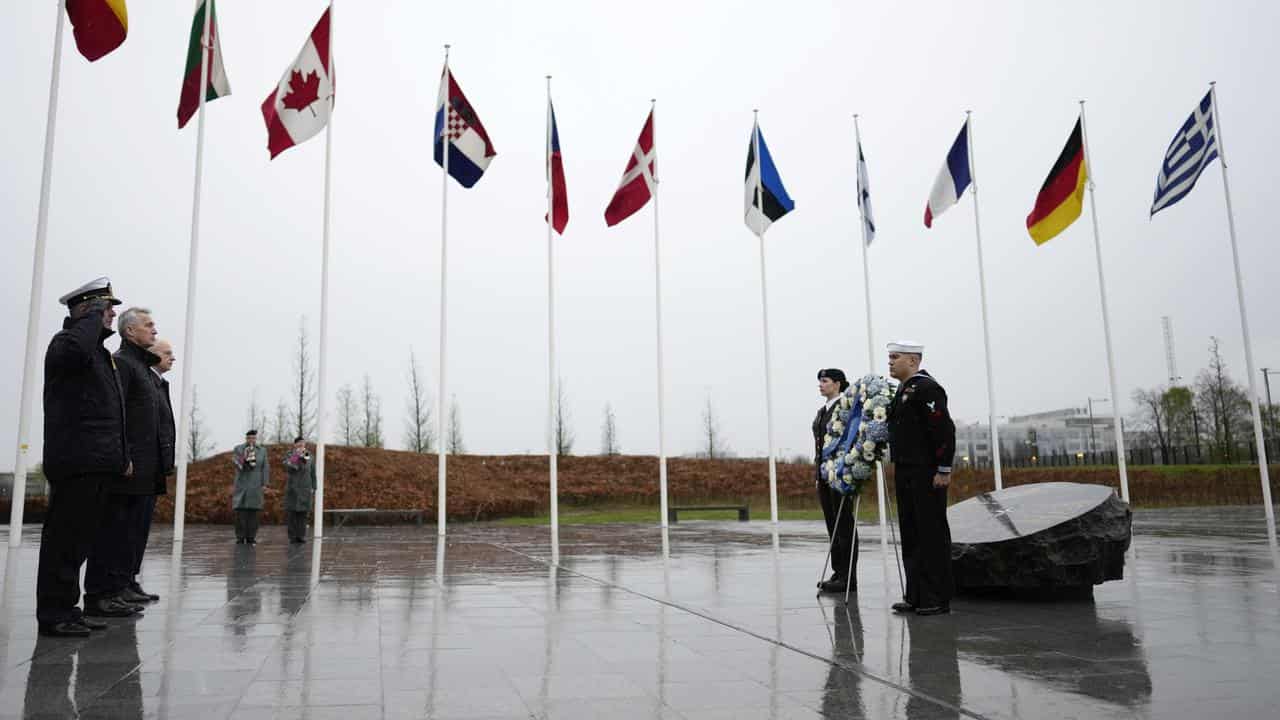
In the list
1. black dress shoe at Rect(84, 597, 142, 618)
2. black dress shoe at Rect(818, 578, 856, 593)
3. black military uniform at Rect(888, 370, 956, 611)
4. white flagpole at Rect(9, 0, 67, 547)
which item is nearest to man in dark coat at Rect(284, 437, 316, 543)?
white flagpole at Rect(9, 0, 67, 547)

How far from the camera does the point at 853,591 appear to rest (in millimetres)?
8305

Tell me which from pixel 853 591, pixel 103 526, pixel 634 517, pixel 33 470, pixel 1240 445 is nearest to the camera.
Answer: pixel 103 526

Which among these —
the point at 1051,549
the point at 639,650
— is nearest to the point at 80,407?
the point at 639,650

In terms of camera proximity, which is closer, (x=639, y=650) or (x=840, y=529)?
(x=639, y=650)

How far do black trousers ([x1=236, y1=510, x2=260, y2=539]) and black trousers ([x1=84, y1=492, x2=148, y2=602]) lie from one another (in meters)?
9.13

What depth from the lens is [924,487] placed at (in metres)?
6.97

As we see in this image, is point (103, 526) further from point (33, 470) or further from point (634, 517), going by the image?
point (33, 470)

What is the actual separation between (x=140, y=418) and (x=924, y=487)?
20.0 ft

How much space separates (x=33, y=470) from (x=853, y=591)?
165 ft

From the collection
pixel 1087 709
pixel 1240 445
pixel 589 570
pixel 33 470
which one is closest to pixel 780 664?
pixel 1087 709

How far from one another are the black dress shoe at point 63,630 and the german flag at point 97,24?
31.4 ft

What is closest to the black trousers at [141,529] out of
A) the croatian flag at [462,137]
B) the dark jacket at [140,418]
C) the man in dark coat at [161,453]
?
the man in dark coat at [161,453]

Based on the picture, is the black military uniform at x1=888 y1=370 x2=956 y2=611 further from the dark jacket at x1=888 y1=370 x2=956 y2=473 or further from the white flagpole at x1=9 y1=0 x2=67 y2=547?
the white flagpole at x1=9 y1=0 x2=67 y2=547

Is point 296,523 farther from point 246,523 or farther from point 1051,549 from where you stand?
point 1051,549
